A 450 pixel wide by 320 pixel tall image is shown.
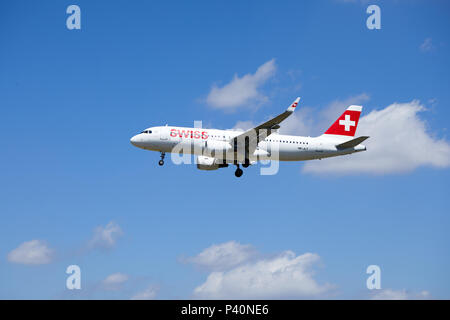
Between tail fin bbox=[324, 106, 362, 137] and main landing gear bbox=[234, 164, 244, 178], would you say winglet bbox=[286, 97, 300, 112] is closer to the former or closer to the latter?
main landing gear bbox=[234, 164, 244, 178]

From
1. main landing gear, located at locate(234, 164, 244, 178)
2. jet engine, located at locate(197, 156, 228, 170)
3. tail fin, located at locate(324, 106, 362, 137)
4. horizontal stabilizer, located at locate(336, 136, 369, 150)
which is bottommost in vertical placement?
main landing gear, located at locate(234, 164, 244, 178)

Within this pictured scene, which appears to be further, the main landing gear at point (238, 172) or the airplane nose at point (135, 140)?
the main landing gear at point (238, 172)

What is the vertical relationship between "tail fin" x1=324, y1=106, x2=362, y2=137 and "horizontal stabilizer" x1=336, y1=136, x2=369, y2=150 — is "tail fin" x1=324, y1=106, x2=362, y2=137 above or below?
above

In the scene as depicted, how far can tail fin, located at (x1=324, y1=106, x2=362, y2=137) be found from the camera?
206 feet

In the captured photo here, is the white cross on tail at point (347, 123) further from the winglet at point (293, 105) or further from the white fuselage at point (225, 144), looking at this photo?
the winglet at point (293, 105)

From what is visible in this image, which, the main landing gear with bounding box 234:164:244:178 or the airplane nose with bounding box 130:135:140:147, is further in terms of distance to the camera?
the main landing gear with bounding box 234:164:244:178

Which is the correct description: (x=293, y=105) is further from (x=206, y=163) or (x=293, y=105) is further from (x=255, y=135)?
(x=206, y=163)

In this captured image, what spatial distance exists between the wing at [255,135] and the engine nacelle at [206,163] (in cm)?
418

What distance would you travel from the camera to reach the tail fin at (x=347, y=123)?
62.9 m

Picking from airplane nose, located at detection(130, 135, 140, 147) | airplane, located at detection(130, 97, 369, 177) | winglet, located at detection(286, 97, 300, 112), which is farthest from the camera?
airplane nose, located at detection(130, 135, 140, 147)

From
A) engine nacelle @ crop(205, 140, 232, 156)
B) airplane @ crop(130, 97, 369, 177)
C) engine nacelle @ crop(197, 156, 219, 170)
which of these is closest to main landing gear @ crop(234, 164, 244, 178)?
airplane @ crop(130, 97, 369, 177)

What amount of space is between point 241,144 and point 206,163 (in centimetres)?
582

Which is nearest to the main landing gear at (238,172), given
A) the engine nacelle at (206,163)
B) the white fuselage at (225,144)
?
the white fuselage at (225,144)
